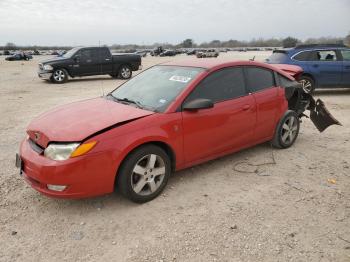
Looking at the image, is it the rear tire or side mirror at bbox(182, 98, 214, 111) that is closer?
side mirror at bbox(182, 98, 214, 111)

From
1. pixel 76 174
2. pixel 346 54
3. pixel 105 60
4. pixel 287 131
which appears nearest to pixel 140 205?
pixel 76 174

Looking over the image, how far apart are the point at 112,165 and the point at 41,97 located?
30.8ft

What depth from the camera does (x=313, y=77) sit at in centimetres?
1118

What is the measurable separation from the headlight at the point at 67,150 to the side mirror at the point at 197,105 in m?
1.21

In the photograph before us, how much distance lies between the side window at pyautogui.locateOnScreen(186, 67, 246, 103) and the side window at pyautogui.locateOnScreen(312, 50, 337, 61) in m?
7.23

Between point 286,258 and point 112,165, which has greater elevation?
point 112,165

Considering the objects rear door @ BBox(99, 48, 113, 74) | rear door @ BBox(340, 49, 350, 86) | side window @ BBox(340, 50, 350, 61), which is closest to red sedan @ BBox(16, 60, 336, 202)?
rear door @ BBox(340, 49, 350, 86)

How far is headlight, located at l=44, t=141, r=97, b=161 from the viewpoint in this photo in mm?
3557

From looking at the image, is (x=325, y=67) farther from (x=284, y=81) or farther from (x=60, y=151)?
(x=60, y=151)

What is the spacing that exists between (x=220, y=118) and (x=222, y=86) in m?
0.48

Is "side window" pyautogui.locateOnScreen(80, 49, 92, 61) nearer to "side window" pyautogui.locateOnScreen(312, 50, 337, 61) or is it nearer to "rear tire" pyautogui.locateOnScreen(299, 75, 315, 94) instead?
"rear tire" pyautogui.locateOnScreen(299, 75, 315, 94)

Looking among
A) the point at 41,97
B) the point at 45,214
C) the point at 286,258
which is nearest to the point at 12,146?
the point at 45,214

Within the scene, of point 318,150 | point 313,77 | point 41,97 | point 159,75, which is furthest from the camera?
point 41,97

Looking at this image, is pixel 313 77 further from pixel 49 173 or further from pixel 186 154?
pixel 49 173
